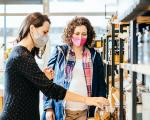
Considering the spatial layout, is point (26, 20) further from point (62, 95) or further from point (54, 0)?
point (54, 0)

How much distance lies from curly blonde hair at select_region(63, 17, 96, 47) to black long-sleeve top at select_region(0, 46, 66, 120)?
73cm

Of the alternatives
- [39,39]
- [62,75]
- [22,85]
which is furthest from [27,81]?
[62,75]

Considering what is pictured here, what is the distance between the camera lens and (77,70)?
241cm

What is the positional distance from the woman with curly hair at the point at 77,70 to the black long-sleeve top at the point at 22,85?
1.55 ft

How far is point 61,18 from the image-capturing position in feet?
25.3

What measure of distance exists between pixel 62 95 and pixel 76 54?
24.2 inches

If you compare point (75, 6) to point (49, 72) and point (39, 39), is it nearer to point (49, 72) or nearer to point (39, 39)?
point (49, 72)

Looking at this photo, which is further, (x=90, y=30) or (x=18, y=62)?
(x=90, y=30)

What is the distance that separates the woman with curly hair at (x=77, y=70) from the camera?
2381 millimetres

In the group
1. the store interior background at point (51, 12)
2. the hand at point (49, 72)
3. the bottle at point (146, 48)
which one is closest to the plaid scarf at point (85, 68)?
the hand at point (49, 72)

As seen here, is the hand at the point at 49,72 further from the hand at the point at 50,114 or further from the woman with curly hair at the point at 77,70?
the hand at the point at 50,114

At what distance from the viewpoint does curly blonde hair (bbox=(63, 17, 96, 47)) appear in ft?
8.25

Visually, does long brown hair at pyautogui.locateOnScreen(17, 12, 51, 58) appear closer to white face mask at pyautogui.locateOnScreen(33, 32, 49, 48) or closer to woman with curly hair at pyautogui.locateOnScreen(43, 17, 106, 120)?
white face mask at pyautogui.locateOnScreen(33, 32, 49, 48)

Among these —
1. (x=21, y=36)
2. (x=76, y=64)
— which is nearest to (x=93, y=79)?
(x=76, y=64)
